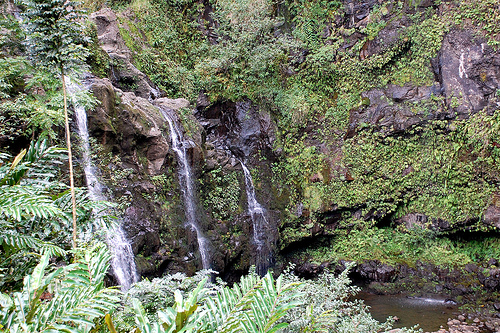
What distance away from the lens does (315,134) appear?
11.6m

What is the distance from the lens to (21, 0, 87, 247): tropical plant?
9.64 feet

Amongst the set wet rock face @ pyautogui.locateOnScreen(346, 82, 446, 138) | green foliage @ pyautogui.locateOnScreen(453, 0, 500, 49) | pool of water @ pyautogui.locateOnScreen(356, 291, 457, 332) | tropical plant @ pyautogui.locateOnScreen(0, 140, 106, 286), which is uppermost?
green foliage @ pyautogui.locateOnScreen(453, 0, 500, 49)

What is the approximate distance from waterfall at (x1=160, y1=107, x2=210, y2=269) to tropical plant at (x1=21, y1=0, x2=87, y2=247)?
5054 mm

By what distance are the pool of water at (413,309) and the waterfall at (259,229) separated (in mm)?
3067

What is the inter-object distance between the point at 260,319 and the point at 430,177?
10.9 meters

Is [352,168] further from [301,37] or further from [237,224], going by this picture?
[301,37]

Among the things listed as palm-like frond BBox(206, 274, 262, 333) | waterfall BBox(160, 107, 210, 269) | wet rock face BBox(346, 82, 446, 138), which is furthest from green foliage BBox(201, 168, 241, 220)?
palm-like frond BBox(206, 274, 262, 333)

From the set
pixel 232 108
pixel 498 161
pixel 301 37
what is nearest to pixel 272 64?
pixel 301 37

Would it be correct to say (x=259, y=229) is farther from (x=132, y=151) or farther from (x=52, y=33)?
(x=52, y=33)

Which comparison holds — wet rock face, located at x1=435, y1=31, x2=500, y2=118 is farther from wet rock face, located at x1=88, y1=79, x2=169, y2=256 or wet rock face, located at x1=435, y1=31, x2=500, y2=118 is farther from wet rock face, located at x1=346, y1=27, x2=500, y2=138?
wet rock face, located at x1=88, y1=79, x2=169, y2=256

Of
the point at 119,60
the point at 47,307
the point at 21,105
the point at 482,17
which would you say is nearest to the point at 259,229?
the point at 21,105

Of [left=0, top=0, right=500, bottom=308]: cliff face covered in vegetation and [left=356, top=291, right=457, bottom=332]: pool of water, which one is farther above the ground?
[left=0, top=0, right=500, bottom=308]: cliff face covered in vegetation

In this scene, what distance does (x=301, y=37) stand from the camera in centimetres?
1223

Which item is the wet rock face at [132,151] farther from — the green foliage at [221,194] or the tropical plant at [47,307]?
the tropical plant at [47,307]
